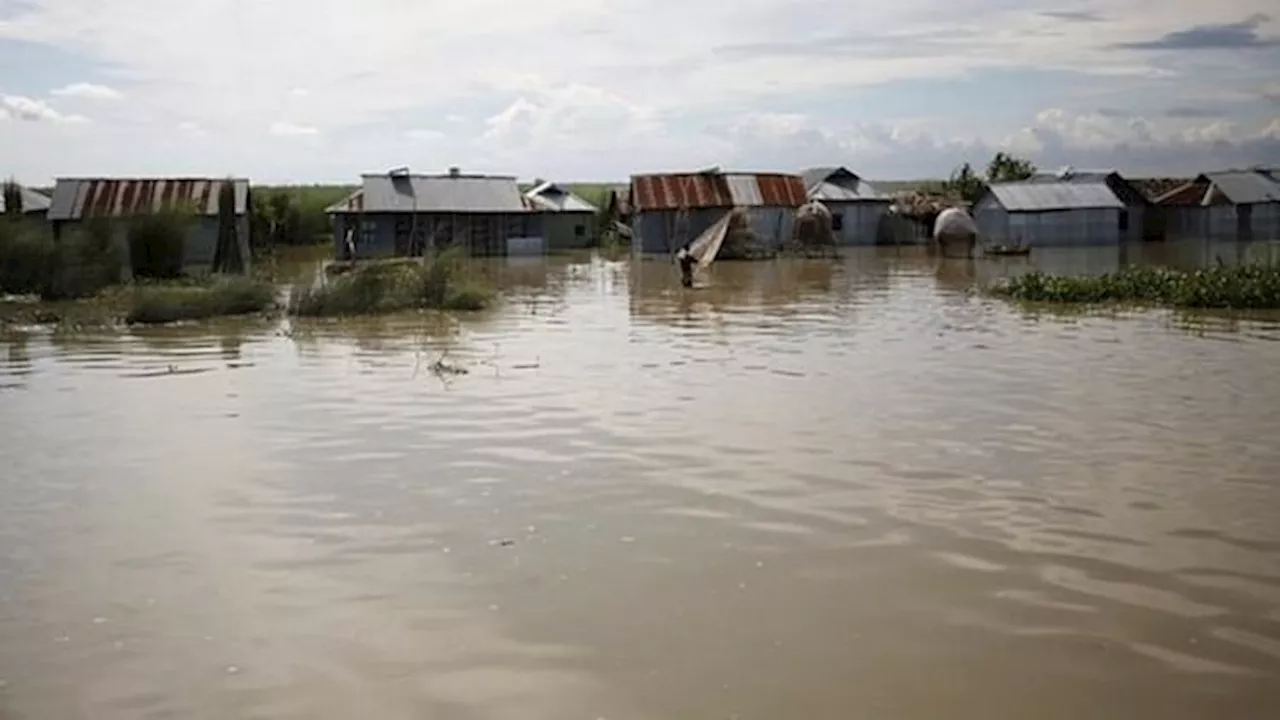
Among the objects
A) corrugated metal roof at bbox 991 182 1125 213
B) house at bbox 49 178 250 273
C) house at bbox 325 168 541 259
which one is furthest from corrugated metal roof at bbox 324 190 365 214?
corrugated metal roof at bbox 991 182 1125 213

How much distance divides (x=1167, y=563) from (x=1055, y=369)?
24.7 ft

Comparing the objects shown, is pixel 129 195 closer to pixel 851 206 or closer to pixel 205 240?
pixel 205 240

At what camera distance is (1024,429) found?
36.7 feet

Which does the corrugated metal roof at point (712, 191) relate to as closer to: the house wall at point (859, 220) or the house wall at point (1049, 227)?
the house wall at point (859, 220)

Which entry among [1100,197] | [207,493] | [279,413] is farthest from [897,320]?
[1100,197]

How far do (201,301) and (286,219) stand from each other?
28.8 m

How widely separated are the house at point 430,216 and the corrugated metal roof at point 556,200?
3.31m

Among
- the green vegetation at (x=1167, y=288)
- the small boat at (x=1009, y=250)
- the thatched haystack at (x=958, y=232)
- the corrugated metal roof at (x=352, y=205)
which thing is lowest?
the green vegetation at (x=1167, y=288)

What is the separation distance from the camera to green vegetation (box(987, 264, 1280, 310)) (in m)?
21.2

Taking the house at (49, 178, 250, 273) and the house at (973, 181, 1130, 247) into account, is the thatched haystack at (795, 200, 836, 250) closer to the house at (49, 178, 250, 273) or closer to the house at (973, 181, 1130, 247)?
the house at (973, 181, 1130, 247)

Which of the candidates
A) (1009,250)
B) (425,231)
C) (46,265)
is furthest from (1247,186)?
(46,265)

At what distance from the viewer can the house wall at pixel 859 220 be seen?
48.5 meters

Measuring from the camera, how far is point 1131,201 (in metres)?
51.3

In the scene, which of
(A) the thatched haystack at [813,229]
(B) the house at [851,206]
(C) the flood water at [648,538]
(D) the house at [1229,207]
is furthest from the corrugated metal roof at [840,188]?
(C) the flood water at [648,538]
